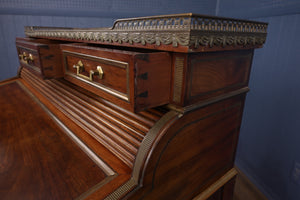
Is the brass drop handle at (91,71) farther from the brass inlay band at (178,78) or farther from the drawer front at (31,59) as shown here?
the drawer front at (31,59)

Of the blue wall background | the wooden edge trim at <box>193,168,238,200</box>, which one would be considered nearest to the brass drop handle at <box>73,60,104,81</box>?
the wooden edge trim at <box>193,168,238,200</box>

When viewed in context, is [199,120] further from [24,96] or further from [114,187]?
[24,96]

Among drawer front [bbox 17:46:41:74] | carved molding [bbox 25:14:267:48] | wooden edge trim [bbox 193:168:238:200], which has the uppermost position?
carved molding [bbox 25:14:267:48]

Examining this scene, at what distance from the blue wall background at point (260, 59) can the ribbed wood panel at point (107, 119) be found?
990 millimetres

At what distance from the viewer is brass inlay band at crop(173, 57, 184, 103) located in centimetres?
55

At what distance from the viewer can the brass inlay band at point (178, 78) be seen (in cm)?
55

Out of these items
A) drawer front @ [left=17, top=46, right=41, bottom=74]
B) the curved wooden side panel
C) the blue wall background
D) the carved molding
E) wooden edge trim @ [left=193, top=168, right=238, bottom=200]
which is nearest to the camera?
the carved molding

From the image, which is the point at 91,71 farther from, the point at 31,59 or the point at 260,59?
the point at 260,59

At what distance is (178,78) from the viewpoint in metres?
0.57

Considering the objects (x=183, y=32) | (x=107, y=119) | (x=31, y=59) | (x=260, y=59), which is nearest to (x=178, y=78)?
(x=183, y=32)

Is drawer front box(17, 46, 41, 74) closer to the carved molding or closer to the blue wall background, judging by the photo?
the carved molding

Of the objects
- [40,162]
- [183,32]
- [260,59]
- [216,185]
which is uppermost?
[183,32]

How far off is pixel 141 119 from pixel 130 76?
0.21 meters

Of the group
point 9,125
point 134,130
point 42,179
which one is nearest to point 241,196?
point 134,130
